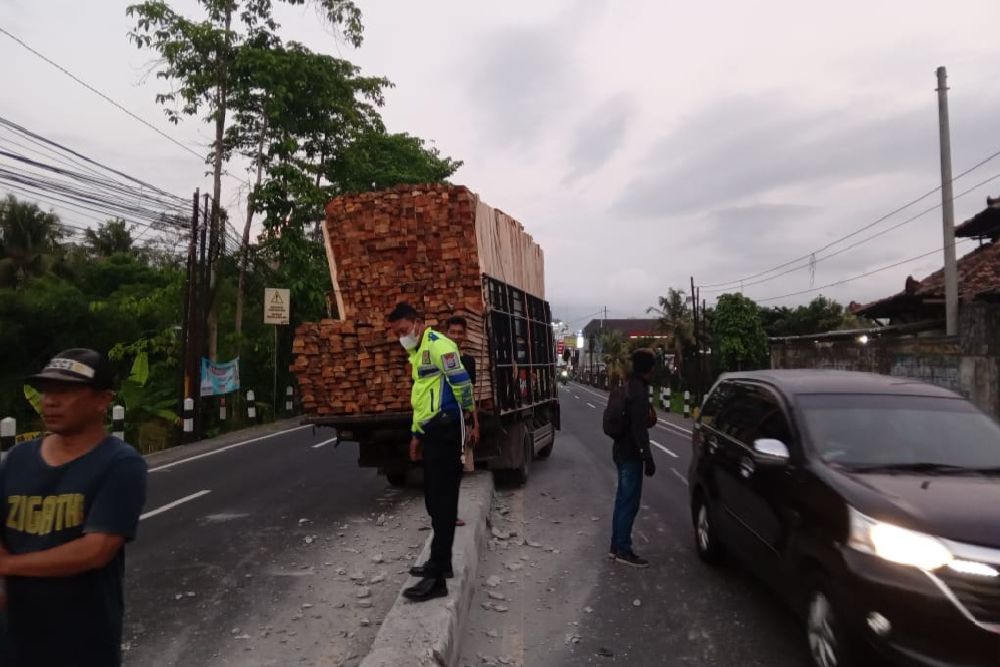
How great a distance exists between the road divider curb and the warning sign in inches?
654

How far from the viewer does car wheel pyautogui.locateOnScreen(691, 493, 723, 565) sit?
19.3 ft

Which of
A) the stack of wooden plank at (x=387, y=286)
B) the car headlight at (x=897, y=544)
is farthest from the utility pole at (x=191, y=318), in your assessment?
the car headlight at (x=897, y=544)

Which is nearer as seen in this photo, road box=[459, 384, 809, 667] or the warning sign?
road box=[459, 384, 809, 667]

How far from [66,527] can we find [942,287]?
22.1 metres

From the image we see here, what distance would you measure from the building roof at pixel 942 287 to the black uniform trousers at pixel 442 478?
17370mm

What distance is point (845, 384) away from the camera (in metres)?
4.98

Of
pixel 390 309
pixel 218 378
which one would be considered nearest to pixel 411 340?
pixel 390 309

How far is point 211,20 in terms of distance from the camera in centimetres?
2008

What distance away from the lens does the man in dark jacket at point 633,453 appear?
19.6 feet

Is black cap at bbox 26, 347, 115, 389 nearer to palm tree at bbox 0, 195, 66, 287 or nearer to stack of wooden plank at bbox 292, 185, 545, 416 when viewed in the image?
stack of wooden plank at bbox 292, 185, 545, 416

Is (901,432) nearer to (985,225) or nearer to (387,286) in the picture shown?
(387,286)

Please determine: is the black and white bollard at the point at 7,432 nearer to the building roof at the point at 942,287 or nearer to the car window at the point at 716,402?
the car window at the point at 716,402

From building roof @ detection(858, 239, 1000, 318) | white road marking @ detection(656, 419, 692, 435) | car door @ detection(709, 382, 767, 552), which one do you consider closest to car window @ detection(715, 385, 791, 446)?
car door @ detection(709, 382, 767, 552)

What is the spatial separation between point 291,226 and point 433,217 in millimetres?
14437
